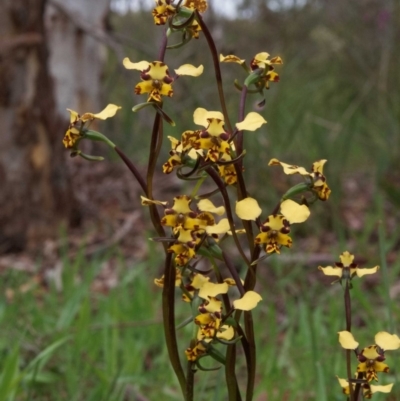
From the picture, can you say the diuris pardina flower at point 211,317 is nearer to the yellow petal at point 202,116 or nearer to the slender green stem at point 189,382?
the slender green stem at point 189,382

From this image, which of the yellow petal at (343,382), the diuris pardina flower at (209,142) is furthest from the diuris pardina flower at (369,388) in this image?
the diuris pardina flower at (209,142)

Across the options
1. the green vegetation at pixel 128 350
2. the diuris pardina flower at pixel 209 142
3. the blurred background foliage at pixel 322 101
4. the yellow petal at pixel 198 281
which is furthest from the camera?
the blurred background foliage at pixel 322 101

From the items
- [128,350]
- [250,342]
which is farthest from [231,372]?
[128,350]

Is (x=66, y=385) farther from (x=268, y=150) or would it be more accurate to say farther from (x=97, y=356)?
(x=268, y=150)

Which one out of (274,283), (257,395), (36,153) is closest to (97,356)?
(257,395)

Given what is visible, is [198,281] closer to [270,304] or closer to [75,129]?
[75,129]

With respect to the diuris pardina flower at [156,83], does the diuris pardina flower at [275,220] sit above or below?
below

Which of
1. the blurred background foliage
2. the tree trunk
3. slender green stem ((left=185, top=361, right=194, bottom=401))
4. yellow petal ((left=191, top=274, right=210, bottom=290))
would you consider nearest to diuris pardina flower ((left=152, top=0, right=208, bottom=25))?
yellow petal ((left=191, top=274, right=210, bottom=290))

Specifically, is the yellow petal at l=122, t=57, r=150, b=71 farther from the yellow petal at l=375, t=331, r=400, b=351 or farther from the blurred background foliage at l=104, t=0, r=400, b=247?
the blurred background foliage at l=104, t=0, r=400, b=247
